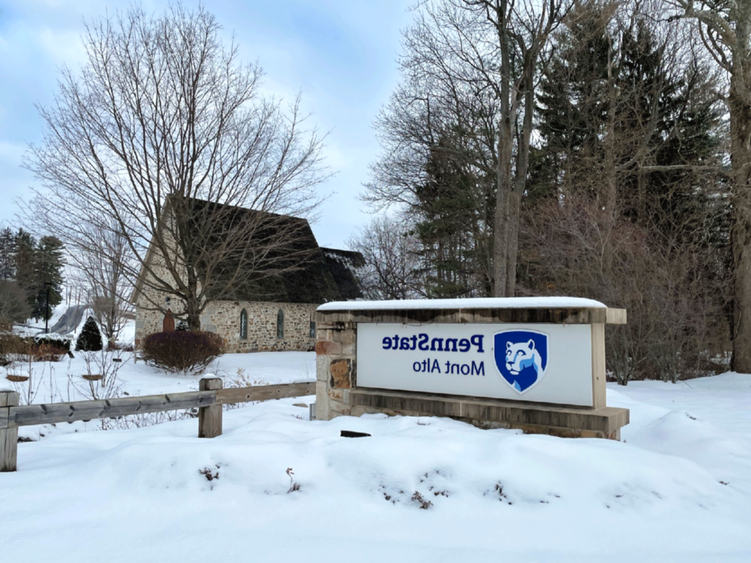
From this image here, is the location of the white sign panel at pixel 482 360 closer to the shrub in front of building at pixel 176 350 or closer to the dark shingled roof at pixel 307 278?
the shrub in front of building at pixel 176 350

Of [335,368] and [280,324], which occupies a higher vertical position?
[280,324]

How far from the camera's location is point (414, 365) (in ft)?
19.7

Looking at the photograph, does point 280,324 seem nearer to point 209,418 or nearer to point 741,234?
point 741,234

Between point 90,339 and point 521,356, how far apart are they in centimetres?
2111

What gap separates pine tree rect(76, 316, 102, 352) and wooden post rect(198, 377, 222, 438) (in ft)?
59.5

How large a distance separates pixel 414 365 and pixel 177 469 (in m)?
2.67

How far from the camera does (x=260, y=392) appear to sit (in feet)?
21.7

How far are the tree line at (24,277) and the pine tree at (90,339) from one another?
332 inches

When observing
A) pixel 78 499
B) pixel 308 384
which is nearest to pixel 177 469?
Result: pixel 78 499

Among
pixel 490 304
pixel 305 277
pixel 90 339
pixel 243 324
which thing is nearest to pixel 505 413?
pixel 490 304

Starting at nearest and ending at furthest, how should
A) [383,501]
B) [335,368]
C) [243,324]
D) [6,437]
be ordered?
[383,501] < [6,437] < [335,368] < [243,324]

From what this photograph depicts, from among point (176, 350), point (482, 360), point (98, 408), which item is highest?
point (482, 360)

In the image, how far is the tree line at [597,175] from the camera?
43.2ft

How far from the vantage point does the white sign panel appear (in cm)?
515
